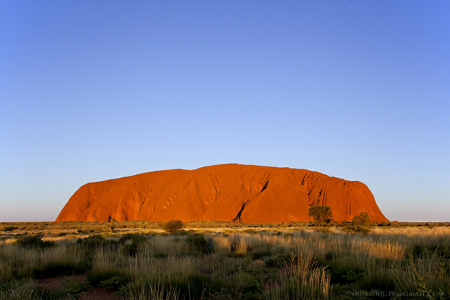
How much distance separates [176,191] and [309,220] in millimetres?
34113

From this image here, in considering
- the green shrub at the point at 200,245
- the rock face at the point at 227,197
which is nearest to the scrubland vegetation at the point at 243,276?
the green shrub at the point at 200,245

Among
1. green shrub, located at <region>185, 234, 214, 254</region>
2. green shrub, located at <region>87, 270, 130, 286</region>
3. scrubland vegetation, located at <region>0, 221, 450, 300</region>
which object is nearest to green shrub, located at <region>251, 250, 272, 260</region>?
scrubland vegetation, located at <region>0, 221, 450, 300</region>

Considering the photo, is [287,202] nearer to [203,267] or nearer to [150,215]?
[150,215]

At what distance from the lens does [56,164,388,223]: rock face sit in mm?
71188

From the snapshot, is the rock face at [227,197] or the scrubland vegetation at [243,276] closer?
the scrubland vegetation at [243,276]

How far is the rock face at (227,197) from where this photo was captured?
71.2m

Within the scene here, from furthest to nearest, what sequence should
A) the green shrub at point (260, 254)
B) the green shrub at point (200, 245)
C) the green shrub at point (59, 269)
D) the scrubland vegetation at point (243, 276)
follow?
the green shrub at point (200, 245) < the green shrub at point (260, 254) < the green shrub at point (59, 269) < the scrubland vegetation at point (243, 276)

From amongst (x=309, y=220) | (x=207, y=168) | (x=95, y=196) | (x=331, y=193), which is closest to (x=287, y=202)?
(x=309, y=220)

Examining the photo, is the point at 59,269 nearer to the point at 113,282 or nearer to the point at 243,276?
the point at 113,282

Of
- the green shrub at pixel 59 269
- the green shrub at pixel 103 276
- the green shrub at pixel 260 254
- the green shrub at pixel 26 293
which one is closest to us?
the green shrub at pixel 26 293

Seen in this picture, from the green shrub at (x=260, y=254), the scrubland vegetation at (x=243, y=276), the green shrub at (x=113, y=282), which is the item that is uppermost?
the scrubland vegetation at (x=243, y=276)

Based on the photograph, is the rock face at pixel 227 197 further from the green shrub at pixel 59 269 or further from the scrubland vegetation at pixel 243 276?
the green shrub at pixel 59 269

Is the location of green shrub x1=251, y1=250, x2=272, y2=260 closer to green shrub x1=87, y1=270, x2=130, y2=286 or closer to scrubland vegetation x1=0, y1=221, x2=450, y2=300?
scrubland vegetation x1=0, y1=221, x2=450, y2=300

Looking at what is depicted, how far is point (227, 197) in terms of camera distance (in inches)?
3063
